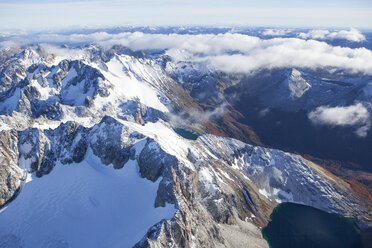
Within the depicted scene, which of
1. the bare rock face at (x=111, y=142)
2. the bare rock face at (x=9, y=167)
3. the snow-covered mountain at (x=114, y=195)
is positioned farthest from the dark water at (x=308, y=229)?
the bare rock face at (x=9, y=167)

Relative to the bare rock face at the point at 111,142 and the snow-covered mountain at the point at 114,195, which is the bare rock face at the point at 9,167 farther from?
the bare rock face at the point at 111,142

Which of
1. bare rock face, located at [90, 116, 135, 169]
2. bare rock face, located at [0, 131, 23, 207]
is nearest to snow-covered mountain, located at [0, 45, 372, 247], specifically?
bare rock face, located at [0, 131, 23, 207]

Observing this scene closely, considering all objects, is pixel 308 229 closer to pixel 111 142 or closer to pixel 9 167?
pixel 111 142

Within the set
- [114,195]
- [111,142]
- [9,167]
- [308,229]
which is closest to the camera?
[114,195]

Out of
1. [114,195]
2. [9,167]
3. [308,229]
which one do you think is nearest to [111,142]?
[114,195]

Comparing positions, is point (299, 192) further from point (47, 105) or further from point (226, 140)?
point (47, 105)

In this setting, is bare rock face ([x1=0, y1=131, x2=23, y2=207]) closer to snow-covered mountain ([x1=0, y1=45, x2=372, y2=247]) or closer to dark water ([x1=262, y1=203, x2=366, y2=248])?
snow-covered mountain ([x1=0, y1=45, x2=372, y2=247])
